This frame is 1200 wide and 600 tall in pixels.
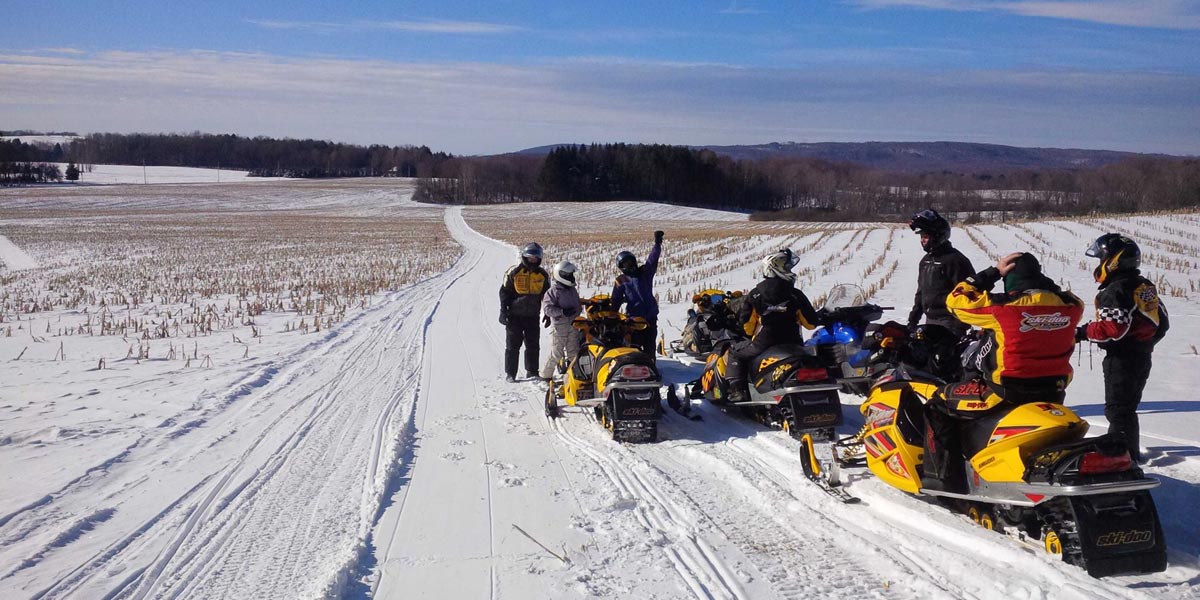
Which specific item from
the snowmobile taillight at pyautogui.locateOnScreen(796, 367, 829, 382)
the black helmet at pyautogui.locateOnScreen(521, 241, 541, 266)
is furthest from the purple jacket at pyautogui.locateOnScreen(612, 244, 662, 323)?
the snowmobile taillight at pyautogui.locateOnScreen(796, 367, 829, 382)

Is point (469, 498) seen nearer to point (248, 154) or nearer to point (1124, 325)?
point (1124, 325)

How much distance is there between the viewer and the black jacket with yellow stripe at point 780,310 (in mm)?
8266

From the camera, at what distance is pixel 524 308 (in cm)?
1107

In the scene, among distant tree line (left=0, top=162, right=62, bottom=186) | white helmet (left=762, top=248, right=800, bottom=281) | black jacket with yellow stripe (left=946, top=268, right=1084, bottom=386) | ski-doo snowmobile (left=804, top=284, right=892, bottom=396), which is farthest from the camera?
distant tree line (left=0, top=162, right=62, bottom=186)

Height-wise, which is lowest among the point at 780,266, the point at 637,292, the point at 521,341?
the point at 521,341

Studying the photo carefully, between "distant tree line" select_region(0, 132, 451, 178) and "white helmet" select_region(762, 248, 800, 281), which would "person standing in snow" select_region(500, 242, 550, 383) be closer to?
"white helmet" select_region(762, 248, 800, 281)

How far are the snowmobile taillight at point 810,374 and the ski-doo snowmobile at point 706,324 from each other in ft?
10.8

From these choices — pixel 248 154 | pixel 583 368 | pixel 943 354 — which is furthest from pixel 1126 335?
pixel 248 154

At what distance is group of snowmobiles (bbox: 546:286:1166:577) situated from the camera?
4.52 m

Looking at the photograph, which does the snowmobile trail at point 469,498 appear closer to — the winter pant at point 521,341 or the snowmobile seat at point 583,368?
the winter pant at point 521,341

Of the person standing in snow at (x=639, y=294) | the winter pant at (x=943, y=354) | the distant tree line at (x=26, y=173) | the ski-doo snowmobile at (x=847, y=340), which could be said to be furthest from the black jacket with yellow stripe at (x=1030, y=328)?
the distant tree line at (x=26, y=173)

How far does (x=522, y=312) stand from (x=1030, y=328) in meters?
6.99

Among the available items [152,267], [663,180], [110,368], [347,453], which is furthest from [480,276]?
[663,180]

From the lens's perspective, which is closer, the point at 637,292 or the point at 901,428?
the point at 901,428
